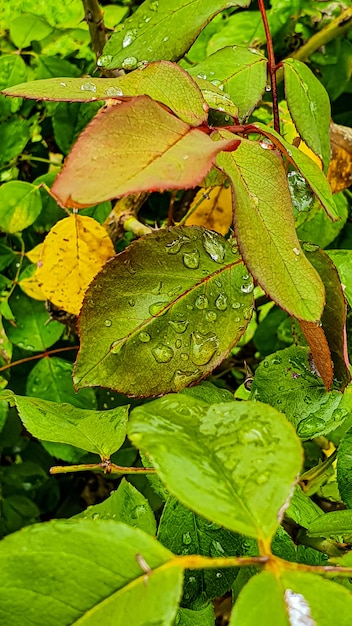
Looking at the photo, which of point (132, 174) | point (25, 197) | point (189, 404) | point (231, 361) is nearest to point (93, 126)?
point (132, 174)

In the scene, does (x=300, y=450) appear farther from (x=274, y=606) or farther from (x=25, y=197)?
(x=25, y=197)

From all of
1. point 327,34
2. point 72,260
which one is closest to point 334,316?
point 72,260

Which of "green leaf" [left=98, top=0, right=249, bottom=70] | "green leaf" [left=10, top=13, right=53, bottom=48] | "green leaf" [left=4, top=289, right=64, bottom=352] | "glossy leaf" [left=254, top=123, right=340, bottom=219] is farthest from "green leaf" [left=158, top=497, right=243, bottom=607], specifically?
"green leaf" [left=10, top=13, right=53, bottom=48]

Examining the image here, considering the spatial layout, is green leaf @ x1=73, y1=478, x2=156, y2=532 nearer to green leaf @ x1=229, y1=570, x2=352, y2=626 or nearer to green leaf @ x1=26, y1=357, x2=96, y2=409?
green leaf @ x1=229, y1=570, x2=352, y2=626

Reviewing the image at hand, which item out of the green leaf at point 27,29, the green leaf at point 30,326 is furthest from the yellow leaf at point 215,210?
the green leaf at point 27,29

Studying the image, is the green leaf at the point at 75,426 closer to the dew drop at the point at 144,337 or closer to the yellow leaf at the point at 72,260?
the dew drop at the point at 144,337
